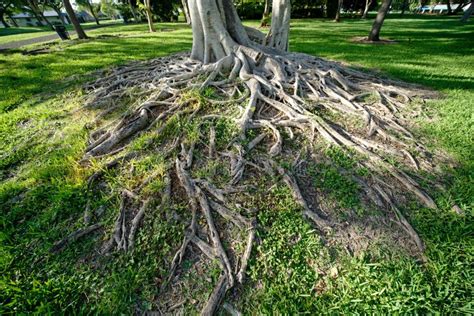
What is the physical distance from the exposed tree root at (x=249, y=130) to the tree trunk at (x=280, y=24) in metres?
1.01

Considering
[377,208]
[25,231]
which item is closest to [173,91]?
[25,231]

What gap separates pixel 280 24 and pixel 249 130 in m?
3.83

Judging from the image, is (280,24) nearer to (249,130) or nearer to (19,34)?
(249,130)

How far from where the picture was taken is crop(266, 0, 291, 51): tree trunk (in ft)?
17.4

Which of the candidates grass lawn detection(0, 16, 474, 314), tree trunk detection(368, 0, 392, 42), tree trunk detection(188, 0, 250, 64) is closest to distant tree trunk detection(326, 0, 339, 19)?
tree trunk detection(368, 0, 392, 42)

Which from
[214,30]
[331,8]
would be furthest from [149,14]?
[331,8]

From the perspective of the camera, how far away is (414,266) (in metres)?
1.76

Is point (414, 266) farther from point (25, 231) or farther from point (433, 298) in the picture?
point (25, 231)

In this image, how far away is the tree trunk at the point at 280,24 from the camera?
5309mm

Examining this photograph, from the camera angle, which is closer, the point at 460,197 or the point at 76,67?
the point at 460,197

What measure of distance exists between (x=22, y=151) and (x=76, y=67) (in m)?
5.14

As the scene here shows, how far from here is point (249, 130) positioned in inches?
121

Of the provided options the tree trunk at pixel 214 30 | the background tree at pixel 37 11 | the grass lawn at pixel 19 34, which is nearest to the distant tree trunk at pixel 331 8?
the background tree at pixel 37 11

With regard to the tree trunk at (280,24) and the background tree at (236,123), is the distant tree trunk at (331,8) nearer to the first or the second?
the tree trunk at (280,24)
